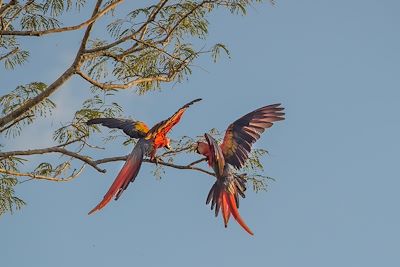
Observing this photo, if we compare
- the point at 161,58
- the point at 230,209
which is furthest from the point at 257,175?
the point at 230,209

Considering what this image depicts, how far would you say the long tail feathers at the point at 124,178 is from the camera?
16.7 ft

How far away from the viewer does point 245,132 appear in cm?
625

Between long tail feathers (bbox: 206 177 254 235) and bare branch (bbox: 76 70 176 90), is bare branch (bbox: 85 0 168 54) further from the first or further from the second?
long tail feathers (bbox: 206 177 254 235)

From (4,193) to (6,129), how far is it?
1.28 metres

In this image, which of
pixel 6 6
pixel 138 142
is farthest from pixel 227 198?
pixel 6 6

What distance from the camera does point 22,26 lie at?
8695 mm

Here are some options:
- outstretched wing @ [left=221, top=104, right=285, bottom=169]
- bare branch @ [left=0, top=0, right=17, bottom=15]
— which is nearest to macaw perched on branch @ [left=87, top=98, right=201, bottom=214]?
outstretched wing @ [left=221, top=104, right=285, bottom=169]

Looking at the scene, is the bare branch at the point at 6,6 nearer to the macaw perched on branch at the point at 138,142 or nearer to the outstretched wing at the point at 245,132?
the macaw perched on branch at the point at 138,142

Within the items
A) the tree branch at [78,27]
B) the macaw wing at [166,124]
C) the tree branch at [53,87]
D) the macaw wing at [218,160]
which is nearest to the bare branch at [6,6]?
the tree branch at [78,27]

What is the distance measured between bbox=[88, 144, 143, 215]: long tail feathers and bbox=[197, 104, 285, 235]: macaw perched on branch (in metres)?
0.54

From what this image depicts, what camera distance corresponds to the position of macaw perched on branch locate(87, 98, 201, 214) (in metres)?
5.21

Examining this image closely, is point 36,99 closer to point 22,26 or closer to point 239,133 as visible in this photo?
point 22,26

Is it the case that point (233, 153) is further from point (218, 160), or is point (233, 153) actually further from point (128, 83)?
point (128, 83)

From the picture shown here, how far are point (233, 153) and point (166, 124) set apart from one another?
2.10 ft
